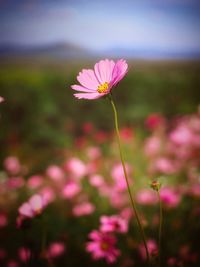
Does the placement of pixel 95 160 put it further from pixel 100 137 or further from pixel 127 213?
pixel 127 213

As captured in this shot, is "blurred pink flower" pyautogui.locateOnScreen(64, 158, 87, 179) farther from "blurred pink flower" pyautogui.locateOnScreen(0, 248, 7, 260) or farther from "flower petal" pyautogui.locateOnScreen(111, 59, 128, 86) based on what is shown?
"flower petal" pyautogui.locateOnScreen(111, 59, 128, 86)

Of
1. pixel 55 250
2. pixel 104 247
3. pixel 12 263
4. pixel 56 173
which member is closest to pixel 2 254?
pixel 12 263

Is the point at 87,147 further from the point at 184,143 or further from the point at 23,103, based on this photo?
the point at 184,143

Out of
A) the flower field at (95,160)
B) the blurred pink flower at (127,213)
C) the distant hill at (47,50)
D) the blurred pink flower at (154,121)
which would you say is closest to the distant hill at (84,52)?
the distant hill at (47,50)

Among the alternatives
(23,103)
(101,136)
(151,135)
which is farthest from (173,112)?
(23,103)

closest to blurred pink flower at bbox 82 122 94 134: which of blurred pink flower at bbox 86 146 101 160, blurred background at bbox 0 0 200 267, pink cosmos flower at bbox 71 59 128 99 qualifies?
blurred background at bbox 0 0 200 267
